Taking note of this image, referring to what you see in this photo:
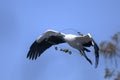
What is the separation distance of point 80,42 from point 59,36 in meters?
1.02

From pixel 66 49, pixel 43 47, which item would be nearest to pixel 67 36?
pixel 66 49

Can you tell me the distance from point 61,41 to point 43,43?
1649 millimetres

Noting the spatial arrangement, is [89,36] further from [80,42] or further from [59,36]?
[59,36]

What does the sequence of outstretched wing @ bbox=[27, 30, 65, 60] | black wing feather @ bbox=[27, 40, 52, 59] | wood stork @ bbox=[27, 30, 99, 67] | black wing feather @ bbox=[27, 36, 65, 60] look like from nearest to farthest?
wood stork @ bbox=[27, 30, 99, 67], outstretched wing @ bbox=[27, 30, 65, 60], black wing feather @ bbox=[27, 36, 65, 60], black wing feather @ bbox=[27, 40, 52, 59]

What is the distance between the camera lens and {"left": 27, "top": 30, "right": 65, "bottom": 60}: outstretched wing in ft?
37.1

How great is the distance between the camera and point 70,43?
9859mm

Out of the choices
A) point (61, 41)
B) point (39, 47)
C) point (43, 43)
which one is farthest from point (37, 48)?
point (61, 41)

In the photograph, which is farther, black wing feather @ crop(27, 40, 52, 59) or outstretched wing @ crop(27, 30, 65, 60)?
black wing feather @ crop(27, 40, 52, 59)

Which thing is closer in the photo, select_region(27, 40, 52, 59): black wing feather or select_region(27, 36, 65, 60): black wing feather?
select_region(27, 36, 65, 60): black wing feather

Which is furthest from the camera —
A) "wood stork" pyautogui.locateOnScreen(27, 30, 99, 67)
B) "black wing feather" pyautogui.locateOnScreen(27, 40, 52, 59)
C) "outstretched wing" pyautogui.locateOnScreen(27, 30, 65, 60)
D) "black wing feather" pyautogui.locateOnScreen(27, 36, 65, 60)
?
"black wing feather" pyautogui.locateOnScreen(27, 40, 52, 59)

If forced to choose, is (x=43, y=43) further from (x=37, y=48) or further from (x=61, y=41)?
(x=61, y=41)

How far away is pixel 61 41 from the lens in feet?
34.6

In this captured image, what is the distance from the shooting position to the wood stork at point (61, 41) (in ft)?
32.2

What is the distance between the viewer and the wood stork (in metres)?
9.83
